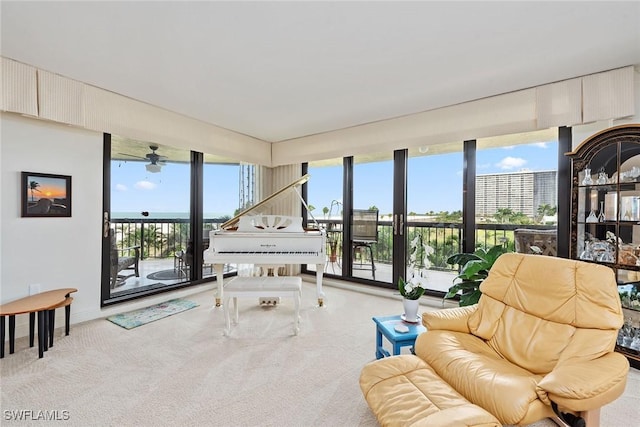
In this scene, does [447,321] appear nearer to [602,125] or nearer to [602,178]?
[602,178]

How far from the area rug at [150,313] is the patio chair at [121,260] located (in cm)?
49

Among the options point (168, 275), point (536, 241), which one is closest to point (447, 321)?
point (536, 241)

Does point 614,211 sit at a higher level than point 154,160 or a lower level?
lower

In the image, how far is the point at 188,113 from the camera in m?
3.85

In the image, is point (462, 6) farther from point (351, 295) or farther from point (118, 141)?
point (118, 141)

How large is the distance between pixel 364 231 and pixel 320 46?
298 centimetres

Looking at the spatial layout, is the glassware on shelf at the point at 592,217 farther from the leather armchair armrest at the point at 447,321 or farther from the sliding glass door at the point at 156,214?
the sliding glass door at the point at 156,214

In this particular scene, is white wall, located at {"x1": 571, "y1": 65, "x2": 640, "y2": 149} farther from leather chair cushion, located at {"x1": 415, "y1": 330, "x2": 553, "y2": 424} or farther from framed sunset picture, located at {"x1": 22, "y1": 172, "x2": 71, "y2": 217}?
framed sunset picture, located at {"x1": 22, "y1": 172, "x2": 71, "y2": 217}

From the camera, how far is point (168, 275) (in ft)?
13.8

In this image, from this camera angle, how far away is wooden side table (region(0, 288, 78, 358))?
91.9 inches

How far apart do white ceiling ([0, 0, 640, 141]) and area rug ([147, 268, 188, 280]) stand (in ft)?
7.77

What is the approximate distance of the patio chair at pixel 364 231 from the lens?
457cm

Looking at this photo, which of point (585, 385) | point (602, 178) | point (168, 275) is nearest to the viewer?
point (585, 385)

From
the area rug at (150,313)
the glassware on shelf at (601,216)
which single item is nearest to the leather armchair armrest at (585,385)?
the glassware on shelf at (601,216)
